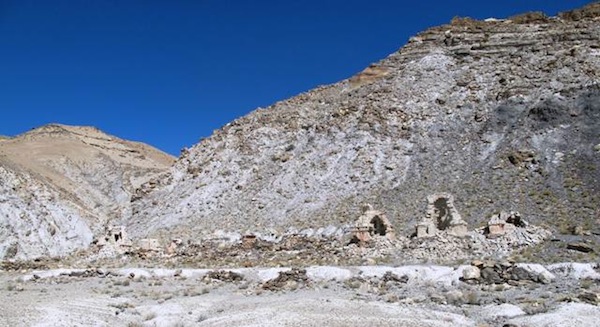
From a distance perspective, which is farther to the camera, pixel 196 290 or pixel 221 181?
pixel 221 181

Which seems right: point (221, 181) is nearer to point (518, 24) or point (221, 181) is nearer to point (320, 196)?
point (320, 196)

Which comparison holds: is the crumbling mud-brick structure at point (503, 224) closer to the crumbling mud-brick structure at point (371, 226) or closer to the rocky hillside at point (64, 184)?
the crumbling mud-brick structure at point (371, 226)

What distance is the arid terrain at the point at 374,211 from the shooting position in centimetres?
1750

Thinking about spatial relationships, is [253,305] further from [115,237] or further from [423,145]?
[423,145]

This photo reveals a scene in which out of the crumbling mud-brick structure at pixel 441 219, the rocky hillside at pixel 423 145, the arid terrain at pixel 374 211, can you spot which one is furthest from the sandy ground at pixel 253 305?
the rocky hillside at pixel 423 145

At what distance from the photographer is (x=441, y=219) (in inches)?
1227

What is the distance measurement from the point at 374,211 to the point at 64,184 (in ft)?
135

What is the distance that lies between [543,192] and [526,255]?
8.60 m

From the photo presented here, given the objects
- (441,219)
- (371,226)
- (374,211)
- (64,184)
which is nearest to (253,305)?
(371,226)

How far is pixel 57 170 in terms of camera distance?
67.7 metres

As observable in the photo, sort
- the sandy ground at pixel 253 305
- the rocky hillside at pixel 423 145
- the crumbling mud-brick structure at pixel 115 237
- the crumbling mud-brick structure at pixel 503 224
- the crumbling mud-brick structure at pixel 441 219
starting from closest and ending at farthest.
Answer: the sandy ground at pixel 253 305, the crumbling mud-brick structure at pixel 503 224, the crumbling mud-brick structure at pixel 441 219, the rocky hillside at pixel 423 145, the crumbling mud-brick structure at pixel 115 237

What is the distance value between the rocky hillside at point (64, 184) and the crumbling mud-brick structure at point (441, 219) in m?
21.7

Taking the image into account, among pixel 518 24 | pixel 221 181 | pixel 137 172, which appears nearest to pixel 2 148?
pixel 137 172

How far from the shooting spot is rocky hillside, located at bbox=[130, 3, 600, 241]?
3369cm
